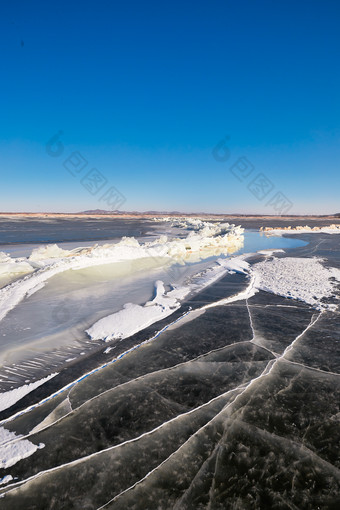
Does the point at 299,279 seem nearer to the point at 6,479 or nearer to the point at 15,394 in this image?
the point at 15,394

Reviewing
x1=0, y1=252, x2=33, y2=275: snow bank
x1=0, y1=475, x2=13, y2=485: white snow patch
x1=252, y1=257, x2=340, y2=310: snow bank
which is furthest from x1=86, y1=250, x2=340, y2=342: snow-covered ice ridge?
x1=0, y1=252, x2=33, y2=275: snow bank

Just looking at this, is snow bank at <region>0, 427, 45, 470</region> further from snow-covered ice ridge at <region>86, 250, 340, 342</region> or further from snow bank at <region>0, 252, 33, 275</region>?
snow bank at <region>0, 252, 33, 275</region>

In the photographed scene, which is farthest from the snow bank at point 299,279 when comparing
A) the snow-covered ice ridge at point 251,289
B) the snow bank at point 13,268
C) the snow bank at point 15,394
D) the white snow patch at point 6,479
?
the snow bank at point 13,268

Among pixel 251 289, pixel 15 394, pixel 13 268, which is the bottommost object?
pixel 15 394

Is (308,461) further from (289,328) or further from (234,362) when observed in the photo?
(289,328)

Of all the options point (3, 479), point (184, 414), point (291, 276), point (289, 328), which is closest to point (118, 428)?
point (184, 414)

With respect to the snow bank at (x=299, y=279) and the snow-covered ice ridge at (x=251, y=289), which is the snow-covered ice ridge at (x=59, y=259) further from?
the snow bank at (x=299, y=279)

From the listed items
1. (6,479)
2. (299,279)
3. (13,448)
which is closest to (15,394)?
(13,448)
